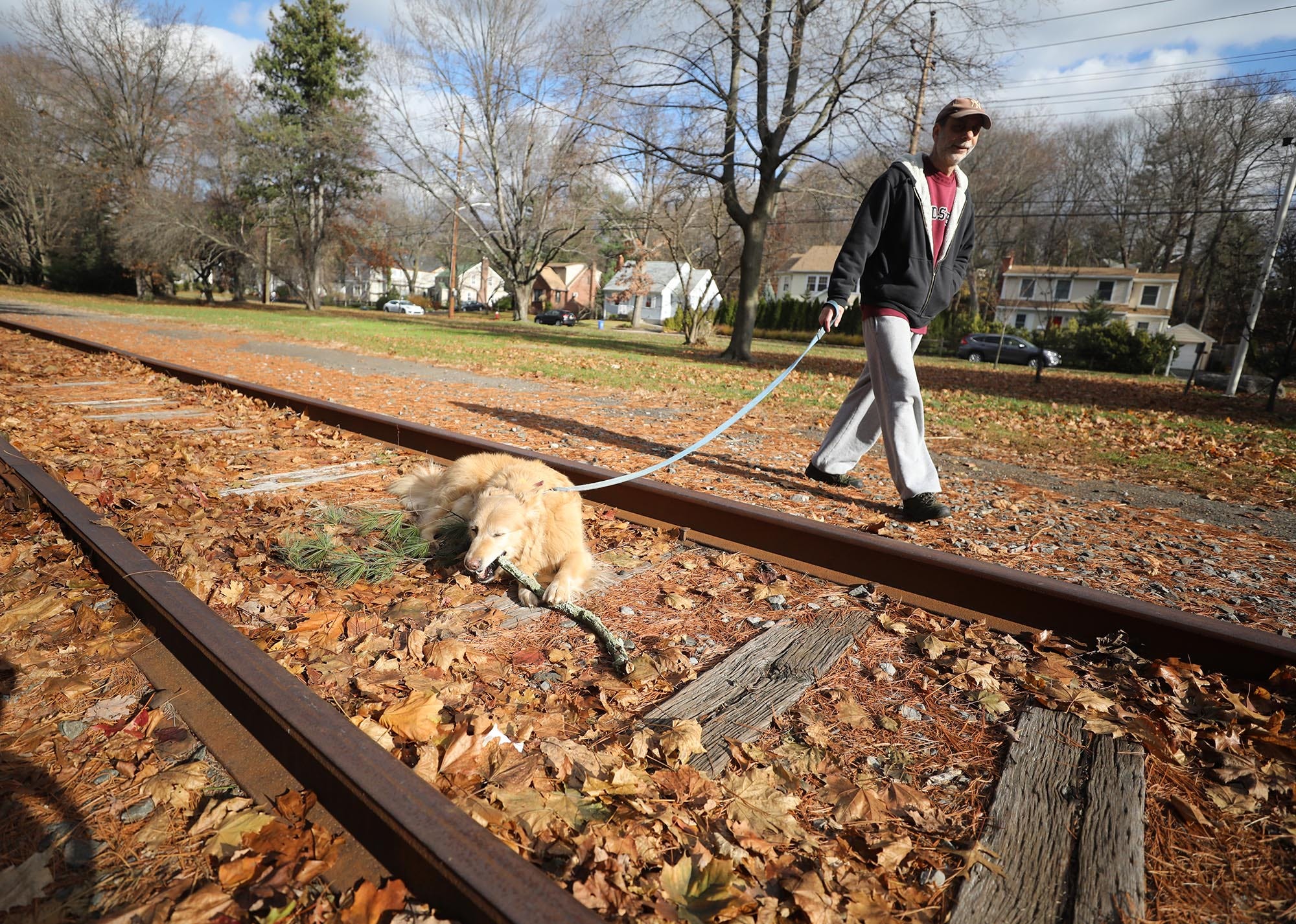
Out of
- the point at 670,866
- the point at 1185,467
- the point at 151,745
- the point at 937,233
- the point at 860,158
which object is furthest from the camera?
the point at 860,158

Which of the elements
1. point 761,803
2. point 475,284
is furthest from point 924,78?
point 475,284

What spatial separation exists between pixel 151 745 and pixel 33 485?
3044mm

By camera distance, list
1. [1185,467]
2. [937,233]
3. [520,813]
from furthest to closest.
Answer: [1185,467], [937,233], [520,813]

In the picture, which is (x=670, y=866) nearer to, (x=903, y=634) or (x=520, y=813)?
(x=520, y=813)

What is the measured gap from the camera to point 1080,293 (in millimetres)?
56719

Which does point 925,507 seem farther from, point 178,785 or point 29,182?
point 29,182

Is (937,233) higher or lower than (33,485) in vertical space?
higher

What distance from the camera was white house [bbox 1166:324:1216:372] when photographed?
126ft

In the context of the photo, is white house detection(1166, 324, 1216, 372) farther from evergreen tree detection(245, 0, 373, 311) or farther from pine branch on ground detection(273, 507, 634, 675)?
evergreen tree detection(245, 0, 373, 311)

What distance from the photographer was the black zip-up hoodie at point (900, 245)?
448 centimetres

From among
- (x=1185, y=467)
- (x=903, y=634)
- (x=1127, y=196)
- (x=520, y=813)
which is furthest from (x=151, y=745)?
(x=1127, y=196)

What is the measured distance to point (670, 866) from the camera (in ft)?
5.57

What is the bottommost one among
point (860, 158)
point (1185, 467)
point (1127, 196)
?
point (1185, 467)

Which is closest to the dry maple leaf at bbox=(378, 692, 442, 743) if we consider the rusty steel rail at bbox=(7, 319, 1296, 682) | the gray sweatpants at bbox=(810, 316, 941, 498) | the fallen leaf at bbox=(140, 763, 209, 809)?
the fallen leaf at bbox=(140, 763, 209, 809)
